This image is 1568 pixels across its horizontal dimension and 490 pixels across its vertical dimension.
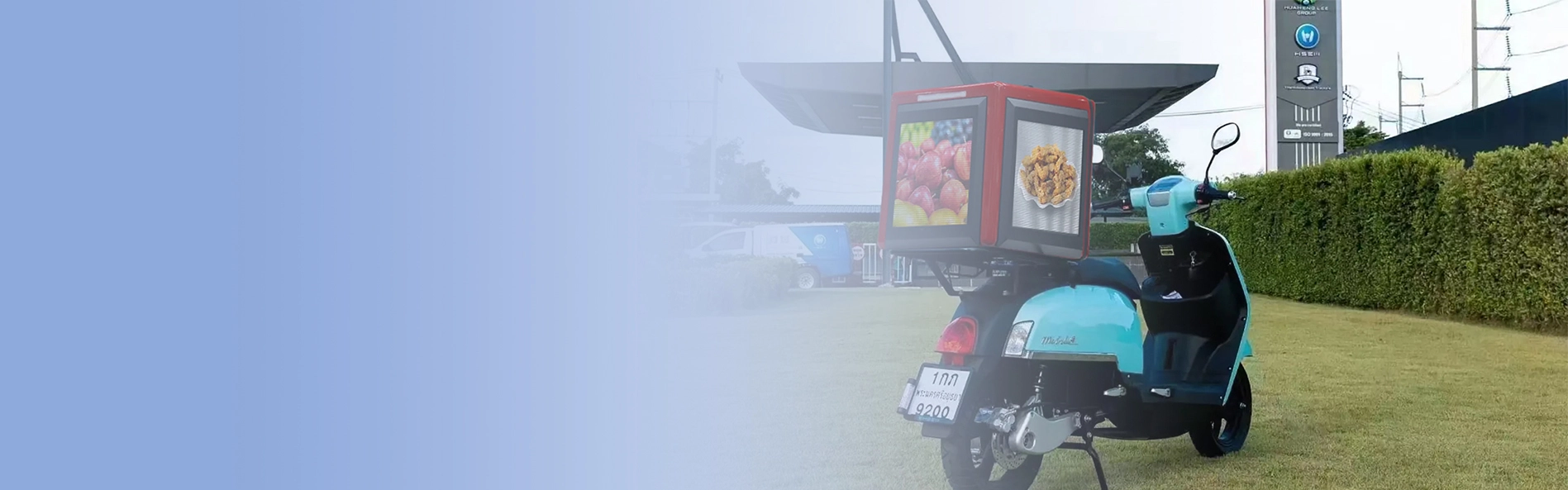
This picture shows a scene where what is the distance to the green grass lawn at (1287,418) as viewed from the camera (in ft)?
14.5

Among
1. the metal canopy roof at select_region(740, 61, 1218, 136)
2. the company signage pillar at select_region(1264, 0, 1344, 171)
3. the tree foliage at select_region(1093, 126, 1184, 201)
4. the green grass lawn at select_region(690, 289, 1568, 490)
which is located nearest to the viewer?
the green grass lawn at select_region(690, 289, 1568, 490)

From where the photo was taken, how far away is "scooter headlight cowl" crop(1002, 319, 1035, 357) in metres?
3.62

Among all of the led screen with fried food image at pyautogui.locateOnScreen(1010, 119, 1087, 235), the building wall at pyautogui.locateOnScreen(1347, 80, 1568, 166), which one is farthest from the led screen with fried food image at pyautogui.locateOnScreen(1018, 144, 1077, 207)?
the building wall at pyautogui.locateOnScreen(1347, 80, 1568, 166)

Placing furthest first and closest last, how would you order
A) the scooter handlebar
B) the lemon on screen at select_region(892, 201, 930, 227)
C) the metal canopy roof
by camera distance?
the metal canopy roof, the scooter handlebar, the lemon on screen at select_region(892, 201, 930, 227)

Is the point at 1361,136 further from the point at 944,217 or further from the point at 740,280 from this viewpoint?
the point at 944,217

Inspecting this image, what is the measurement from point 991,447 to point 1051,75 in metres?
15.0

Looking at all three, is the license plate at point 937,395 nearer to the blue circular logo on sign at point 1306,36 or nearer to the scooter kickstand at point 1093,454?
the scooter kickstand at point 1093,454

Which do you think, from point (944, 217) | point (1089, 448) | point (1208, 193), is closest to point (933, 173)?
point (944, 217)

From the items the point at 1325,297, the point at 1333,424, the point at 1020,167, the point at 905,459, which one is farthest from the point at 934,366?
the point at 1325,297

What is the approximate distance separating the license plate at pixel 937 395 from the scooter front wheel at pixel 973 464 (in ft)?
0.33

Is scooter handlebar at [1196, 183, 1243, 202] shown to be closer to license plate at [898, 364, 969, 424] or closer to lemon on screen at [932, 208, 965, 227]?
lemon on screen at [932, 208, 965, 227]

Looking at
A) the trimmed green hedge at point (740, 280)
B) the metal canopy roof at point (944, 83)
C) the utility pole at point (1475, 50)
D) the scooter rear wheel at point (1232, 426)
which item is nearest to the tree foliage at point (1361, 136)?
the utility pole at point (1475, 50)

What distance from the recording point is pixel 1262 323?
11.9 metres

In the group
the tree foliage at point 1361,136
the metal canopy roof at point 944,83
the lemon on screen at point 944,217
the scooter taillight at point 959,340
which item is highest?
the tree foliage at point 1361,136
